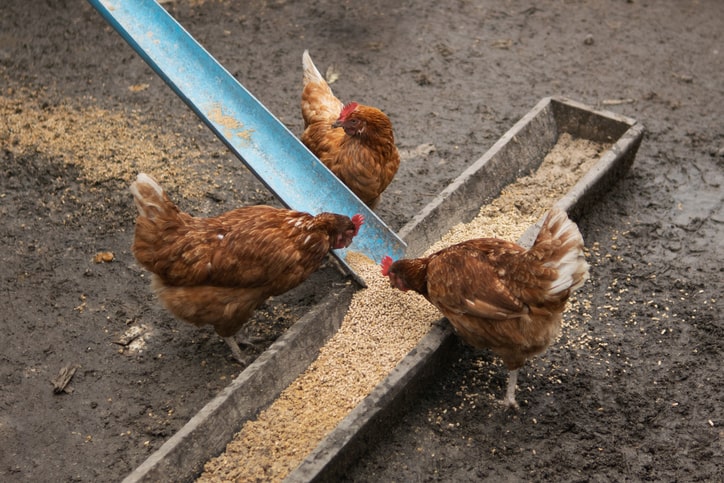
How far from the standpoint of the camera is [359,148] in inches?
185

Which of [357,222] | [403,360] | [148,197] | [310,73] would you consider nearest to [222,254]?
[148,197]

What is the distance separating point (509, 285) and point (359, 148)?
1.49 meters

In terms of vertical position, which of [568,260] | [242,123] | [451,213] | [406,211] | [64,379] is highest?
[242,123]

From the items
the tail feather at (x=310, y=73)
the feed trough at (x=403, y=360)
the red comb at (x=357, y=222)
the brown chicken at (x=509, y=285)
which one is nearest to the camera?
the feed trough at (x=403, y=360)

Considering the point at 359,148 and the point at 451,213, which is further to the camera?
the point at 451,213

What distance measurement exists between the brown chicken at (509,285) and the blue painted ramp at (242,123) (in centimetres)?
65

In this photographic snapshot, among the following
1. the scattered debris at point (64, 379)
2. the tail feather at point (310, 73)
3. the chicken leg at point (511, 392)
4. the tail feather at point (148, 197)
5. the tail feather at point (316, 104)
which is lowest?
the chicken leg at point (511, 392)

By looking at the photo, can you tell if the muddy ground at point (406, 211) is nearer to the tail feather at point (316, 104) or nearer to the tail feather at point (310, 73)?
the tail feather at point (316, 104)

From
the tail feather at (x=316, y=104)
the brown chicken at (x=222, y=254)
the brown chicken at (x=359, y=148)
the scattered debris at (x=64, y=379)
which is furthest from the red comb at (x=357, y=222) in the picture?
the scattered debris at (x=64, y=379)

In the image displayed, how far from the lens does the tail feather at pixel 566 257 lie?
3.50m

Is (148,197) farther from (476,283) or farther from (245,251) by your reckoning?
(476,283)

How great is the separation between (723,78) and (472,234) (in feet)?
12.1

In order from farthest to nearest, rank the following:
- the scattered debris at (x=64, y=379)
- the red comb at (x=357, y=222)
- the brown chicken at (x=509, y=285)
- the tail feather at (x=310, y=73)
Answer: the tail feather at (x=310, y=73)
the red comb at (x=357, y=222)
the scattered debris at (x=64, y=379)
the brown chicken at (x=509, y=285)

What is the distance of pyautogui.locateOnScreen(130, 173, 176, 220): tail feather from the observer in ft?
12.3
